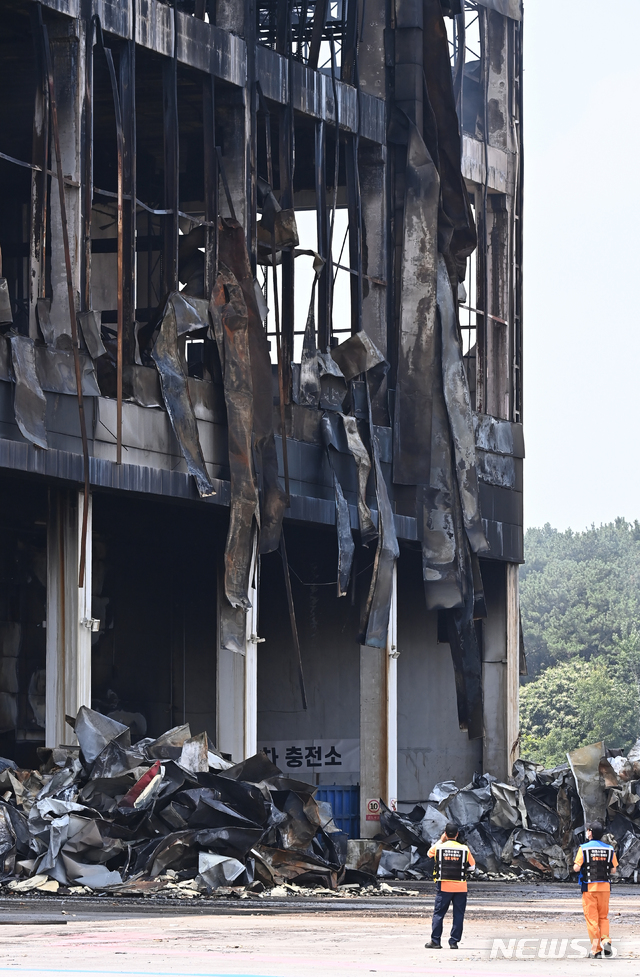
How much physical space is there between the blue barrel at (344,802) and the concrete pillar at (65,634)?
8.21 m

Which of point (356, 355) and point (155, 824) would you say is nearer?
point (155, 824)

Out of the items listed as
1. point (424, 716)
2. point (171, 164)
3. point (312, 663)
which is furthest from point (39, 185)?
point (424, 716)

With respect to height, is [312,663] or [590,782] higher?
[312,663]

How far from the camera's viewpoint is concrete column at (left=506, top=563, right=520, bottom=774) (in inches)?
1342

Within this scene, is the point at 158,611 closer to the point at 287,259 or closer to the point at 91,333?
the point at 287,259

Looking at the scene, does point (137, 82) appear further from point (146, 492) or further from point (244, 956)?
point (244, 956)

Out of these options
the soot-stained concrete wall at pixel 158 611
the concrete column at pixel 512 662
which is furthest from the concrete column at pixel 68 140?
the concrete column at pixel 512 662

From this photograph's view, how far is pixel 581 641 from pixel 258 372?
112613 mm

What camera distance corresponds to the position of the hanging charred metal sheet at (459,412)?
2958cm

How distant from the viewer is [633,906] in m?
19.7

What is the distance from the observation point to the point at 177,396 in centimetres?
2434

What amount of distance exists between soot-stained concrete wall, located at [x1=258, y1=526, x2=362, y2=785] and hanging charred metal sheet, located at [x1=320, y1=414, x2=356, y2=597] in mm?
5942

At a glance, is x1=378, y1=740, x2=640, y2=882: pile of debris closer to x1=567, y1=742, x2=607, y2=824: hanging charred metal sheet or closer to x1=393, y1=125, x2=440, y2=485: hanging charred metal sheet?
x1=567, y1=742, x2=607, y2=824: hanging charred metal sheet

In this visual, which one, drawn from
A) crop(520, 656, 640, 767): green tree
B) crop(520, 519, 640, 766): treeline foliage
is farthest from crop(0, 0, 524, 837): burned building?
crop(520, 656, 640, 767): green tree
